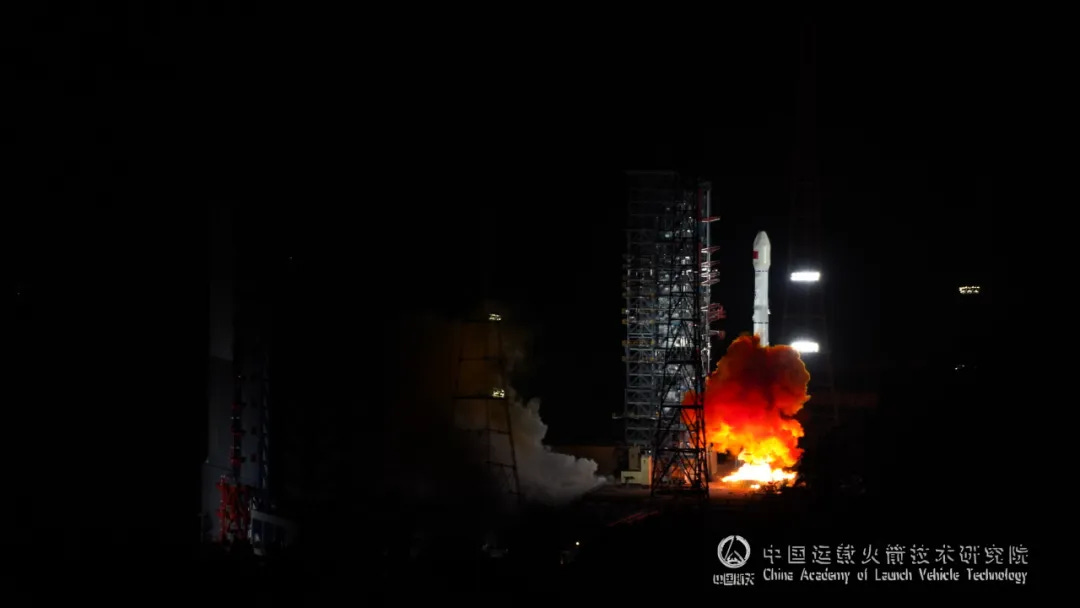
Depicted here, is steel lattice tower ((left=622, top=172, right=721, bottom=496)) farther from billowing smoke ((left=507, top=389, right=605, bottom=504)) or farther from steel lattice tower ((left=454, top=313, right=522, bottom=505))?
steel lattice tower ((left=454, top=313, right=522, bottom=505))

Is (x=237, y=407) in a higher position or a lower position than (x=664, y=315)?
lower

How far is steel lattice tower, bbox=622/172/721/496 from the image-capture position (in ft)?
104

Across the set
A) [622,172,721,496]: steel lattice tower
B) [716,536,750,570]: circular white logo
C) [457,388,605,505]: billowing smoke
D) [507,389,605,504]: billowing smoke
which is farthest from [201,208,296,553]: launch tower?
[716,536,750,570]: circular white logo

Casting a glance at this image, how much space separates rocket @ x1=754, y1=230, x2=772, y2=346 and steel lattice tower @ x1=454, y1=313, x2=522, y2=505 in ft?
31.4

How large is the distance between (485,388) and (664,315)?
4800 millimetres

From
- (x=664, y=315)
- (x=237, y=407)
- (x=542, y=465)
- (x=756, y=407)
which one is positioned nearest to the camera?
(x=237, y=407)

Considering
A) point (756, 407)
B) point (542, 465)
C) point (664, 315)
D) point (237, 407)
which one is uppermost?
point (664, 315)

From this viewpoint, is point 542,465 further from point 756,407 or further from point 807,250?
point 807,250

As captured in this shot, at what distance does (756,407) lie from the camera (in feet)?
112

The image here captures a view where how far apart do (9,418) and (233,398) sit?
299 inches

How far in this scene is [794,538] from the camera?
2197 cm

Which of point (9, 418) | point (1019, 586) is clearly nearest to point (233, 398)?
point (9, 418)

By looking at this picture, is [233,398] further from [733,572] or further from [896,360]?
[896,360]

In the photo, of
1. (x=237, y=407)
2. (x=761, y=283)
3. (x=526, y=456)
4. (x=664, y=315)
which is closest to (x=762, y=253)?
(x=761, y=283)
